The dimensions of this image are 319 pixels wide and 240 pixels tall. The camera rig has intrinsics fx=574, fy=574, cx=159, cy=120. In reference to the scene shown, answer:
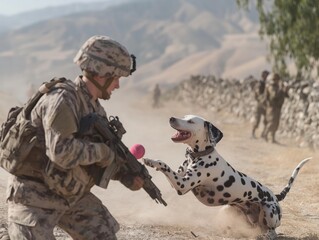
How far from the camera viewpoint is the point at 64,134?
324 cm

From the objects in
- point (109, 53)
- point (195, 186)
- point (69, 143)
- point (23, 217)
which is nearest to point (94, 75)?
point (109, 53)

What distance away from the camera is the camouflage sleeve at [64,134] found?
323cm

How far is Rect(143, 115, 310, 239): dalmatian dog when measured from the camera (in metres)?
5.49

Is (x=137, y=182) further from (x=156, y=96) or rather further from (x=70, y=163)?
(x=156, y=96)

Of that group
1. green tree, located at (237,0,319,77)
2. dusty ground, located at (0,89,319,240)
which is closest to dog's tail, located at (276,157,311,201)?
dusty ground, located at (0,89,319,240)

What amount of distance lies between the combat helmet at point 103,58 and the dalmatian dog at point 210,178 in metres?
1.92

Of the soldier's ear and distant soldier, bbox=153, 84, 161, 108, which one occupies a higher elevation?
distant soldier, bbox=153, 84, 161, 108

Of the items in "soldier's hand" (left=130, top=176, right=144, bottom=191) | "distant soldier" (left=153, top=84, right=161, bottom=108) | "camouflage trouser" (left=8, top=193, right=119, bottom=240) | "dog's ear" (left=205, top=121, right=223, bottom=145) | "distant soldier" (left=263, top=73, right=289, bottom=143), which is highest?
"distant soldier" (left=153, top=84, right=161, bottom=108)

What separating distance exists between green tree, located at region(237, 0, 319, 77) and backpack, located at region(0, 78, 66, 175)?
13.2 metres

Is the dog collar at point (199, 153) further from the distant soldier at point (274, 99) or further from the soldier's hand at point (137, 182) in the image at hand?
the distant soldier at point (274, 99)

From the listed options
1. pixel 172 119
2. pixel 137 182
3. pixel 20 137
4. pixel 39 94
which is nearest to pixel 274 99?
pixel 172 119

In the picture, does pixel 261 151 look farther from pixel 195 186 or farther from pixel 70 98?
pixel 70 98

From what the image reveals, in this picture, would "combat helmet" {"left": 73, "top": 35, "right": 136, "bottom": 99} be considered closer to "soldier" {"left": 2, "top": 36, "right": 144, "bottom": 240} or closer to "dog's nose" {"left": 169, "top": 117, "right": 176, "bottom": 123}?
"soldier" {"left": 2, "top": 36, "right": 144, "bottom": 240}

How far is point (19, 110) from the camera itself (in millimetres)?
3619
